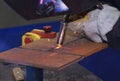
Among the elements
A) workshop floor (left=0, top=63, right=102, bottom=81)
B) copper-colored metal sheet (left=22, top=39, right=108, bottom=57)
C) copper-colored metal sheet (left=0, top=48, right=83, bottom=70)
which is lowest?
workshop floor (left=0, top=63, right=102, bottom=81)

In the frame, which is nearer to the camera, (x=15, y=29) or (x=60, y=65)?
(x=60, y=65)

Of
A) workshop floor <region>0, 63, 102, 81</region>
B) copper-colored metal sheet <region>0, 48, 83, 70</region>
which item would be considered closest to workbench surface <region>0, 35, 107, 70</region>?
copper-colored metal sheet <region>0, 48, 83, 70</region>

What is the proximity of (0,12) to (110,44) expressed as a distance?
123cm

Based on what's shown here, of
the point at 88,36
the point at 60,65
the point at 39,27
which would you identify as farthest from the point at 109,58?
Result: the point at 60,65

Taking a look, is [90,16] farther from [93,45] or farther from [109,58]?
[109,58]

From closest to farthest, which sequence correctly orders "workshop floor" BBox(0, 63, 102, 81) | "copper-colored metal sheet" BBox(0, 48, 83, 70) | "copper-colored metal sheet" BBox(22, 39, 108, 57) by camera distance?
"copper-colored metal sheet" BBox(0, 48, 83, 70), "copper-colored metal sheet" BBox(22, 39, 108, 57), "workshop floor" BBox(0, 63, 102, 81)

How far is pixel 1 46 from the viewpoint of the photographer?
2205 millimetres

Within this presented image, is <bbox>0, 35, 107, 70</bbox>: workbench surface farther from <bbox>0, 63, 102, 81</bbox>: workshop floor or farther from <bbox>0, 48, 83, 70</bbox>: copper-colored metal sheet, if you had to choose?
<bbox>0, 63, 102, 81</bbox>: workshop floor

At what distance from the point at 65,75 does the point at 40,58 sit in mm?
1026

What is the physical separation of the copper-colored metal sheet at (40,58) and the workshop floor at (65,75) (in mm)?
878

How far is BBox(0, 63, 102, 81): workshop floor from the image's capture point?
6.48 ft

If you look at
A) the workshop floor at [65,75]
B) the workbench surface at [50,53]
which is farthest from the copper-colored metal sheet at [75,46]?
the workshop floor at [65,75]

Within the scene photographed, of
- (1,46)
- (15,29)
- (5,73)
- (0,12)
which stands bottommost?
(5,73)

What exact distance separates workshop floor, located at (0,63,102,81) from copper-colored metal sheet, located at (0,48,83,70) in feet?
2.88
